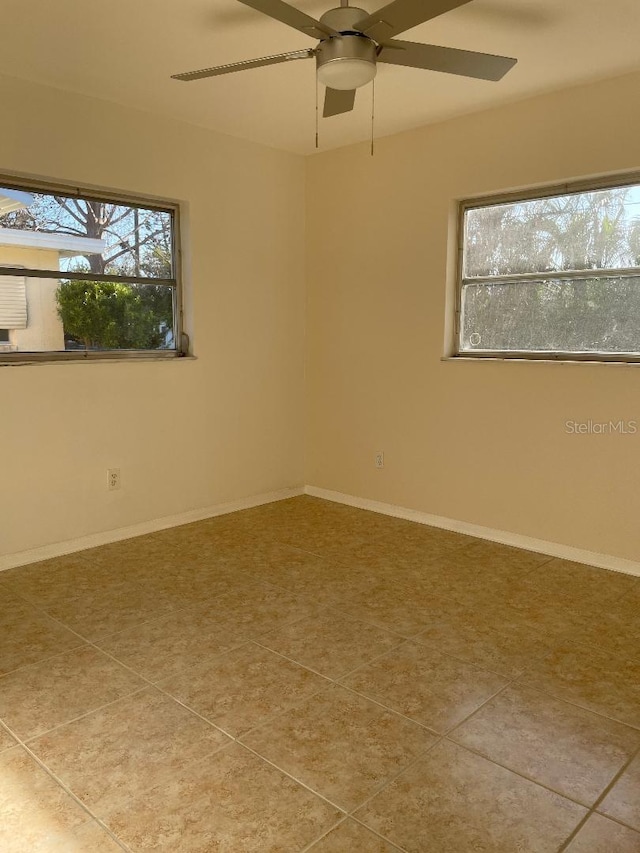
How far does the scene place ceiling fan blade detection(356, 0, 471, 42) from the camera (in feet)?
5.99

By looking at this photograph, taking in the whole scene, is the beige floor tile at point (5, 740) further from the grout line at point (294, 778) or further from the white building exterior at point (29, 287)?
the white building exterior at point (29, 287)

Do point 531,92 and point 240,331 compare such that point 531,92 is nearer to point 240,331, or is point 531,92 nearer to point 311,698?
point 240,331

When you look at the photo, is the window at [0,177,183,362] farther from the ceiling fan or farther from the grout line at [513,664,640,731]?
the grout line at [513,664,640,731]

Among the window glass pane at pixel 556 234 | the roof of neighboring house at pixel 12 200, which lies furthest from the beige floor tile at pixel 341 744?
the roof of neighboring house at pixel 12 200

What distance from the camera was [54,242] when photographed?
3.38 m

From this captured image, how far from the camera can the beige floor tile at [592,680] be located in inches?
84.4

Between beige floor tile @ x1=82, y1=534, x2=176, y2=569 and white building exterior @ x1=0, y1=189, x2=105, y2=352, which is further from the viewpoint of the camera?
beige floor tile @ x1=82, y1=534, x2=176, y2=569

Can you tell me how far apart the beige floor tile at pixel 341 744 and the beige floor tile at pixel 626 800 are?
51 centimetres

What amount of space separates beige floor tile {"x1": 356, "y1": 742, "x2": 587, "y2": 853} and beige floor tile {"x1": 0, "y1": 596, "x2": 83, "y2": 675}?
Result: 1422 mm

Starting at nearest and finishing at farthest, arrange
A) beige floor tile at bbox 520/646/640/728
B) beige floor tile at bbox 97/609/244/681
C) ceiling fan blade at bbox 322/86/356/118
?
beige floor tile at bbox 520/646/640/728 < beige floor tile at bbox 97/609/244/681 < ceiling fan blade at bbox 322/86/356/118

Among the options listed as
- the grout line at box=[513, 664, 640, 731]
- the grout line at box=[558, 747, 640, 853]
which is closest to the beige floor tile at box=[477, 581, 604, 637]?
the grout line at box=[513, 664, 640, 731]

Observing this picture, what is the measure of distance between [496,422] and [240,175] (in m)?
2.27

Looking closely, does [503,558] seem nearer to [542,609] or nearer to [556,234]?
[542,609]

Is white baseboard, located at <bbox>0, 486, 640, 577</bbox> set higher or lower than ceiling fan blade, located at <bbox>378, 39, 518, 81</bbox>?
lower
